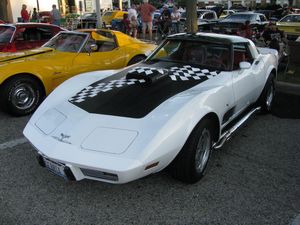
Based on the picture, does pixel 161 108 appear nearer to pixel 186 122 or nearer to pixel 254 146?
pixel 186 122

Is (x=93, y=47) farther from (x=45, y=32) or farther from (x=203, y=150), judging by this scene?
(x=203, y=150)

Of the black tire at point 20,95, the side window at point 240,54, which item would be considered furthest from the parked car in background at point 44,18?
the side window at point 240,54

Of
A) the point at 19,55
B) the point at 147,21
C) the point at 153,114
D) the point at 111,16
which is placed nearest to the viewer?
the point at 153,114

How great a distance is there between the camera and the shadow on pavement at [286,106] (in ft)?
17.5

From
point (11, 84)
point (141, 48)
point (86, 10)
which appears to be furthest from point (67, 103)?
point (86, 10)

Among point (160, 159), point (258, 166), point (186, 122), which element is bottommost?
point (258, 166)

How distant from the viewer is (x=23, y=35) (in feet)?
25.1

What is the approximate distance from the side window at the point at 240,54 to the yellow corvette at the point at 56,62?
259cm

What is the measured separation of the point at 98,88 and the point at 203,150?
1314 millimetres

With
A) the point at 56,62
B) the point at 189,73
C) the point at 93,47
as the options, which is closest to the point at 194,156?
the point at 189,73

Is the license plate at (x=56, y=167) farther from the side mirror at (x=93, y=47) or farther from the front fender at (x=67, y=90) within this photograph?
the side mirror at (x=93, y=47)

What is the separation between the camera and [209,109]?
3.25m

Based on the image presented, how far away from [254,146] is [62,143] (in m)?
2.34

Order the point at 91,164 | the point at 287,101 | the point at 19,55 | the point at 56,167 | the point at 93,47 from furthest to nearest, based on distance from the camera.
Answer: the point at 93,47 → the point at 287,101 → the point at 19,55 → the point at 56,167 → the point at 91,164
